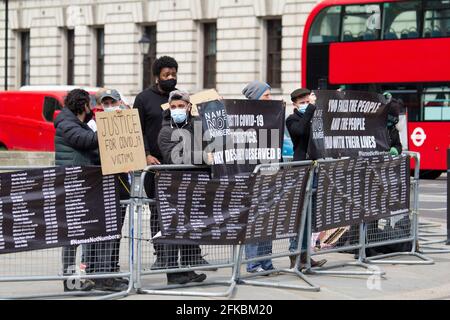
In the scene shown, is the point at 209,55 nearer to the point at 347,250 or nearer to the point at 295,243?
the point at 347,250

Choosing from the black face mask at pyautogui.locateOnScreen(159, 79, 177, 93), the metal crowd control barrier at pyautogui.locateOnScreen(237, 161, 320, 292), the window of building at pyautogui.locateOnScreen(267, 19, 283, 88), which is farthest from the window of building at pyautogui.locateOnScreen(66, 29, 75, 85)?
the metal crowd control barrier at pyautogui.locateOnScreen(237, 161, 320, 292)

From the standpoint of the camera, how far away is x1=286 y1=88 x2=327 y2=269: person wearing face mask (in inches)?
408

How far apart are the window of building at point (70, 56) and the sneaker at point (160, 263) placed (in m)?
40.6

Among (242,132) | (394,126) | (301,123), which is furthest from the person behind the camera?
(394,126)

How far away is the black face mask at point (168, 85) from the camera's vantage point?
10.0 metres

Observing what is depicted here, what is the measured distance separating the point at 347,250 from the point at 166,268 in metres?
2.41

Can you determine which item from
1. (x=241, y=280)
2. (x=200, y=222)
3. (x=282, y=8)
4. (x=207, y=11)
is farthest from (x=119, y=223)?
(x=207, y=11)

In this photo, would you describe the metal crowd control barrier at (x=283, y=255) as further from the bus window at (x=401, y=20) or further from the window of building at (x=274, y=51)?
the window of building at (x=274, y=51)

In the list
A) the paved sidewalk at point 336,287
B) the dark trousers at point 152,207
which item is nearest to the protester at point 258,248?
the paved sidewalk at point 336,287

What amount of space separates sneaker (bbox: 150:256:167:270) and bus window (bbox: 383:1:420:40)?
17.7 meters

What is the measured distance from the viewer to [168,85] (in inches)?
Answer: 395

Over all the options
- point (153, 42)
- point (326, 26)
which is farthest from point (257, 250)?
point (153, 42)

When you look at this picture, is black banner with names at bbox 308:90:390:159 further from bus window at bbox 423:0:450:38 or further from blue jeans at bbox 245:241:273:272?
bus window at bbox 423:0:450:38

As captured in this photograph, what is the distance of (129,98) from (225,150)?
37.1m
